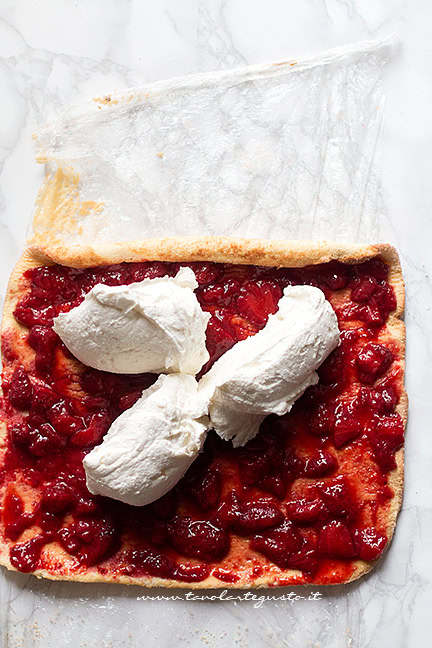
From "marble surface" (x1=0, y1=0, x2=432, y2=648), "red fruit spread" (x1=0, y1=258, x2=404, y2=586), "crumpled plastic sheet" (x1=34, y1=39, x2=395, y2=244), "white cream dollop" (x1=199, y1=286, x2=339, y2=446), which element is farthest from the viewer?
"crumpled plastic sheet" (x1=34, y1=39, x2=395, y2=244)

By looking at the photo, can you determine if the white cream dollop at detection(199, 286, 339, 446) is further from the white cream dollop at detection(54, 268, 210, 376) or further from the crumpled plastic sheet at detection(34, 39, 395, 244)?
the crumpled plastic sheet at detection(34, 39, 395, 244)

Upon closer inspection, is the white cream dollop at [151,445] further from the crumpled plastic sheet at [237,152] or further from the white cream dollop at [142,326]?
the crumpled plastic sheet at [237,152]

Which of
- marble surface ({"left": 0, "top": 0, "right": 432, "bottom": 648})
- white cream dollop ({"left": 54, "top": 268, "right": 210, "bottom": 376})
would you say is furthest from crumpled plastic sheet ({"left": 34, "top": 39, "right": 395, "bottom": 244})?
white cream dollop ({"left": 54, "top": 268, "right": 210, "bottom": 376})

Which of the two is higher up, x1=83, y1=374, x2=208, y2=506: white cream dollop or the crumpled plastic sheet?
the crumpled plastic sheet

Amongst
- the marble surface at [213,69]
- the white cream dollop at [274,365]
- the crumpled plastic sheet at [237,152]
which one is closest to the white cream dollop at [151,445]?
the white cream dollop at [274,365]

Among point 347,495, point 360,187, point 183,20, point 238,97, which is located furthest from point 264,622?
point 183,20

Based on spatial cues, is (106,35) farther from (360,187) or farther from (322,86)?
(360,187)
